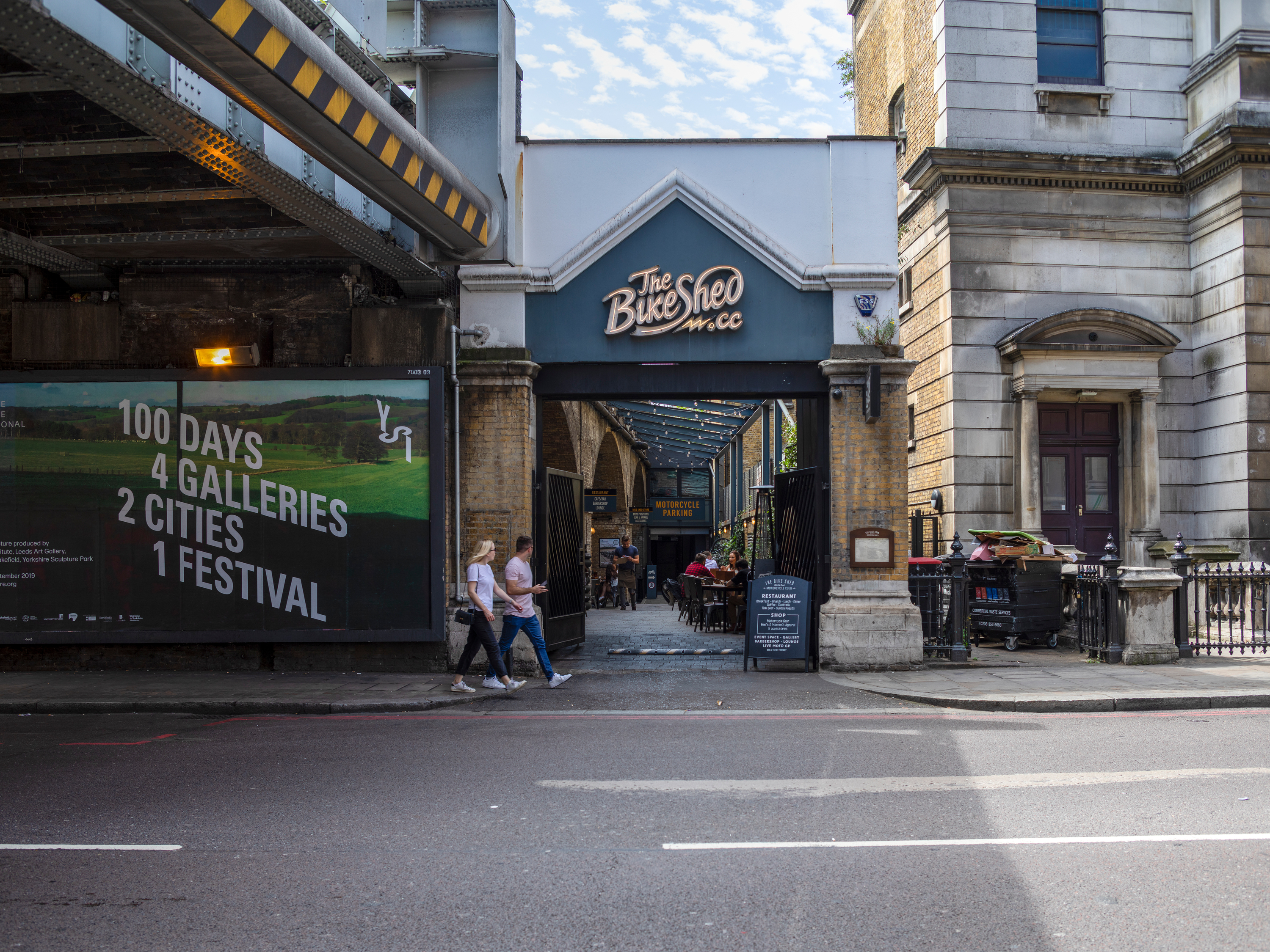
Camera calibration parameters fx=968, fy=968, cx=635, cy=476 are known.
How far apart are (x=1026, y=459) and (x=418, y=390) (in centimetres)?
1007

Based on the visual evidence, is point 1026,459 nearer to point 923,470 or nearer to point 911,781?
point 923,470

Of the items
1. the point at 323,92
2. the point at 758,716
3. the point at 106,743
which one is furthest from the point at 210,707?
the point at 323,92

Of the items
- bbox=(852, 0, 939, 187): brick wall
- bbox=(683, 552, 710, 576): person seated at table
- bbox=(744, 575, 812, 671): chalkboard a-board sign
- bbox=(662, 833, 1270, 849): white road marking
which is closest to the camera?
bbox=(662, 833, 1270, 849): white road marking

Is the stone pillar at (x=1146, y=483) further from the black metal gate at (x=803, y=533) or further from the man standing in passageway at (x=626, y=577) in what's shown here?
the man standing in passageway at (x=626, y=577)

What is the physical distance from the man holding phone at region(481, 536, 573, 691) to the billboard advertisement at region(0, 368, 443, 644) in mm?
1127

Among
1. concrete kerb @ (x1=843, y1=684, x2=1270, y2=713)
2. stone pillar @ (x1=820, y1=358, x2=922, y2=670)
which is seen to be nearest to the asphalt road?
concrete kerb @ (x1=843, y1=684, x2=1270, y2=713)

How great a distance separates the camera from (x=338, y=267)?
12.1 m

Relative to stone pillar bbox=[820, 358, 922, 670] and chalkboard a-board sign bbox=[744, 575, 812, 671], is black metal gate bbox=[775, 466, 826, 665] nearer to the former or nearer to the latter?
chalkboard a-board sign bbox=[744, 575, 812, 671]

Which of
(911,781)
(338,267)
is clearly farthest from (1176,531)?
(338,267)

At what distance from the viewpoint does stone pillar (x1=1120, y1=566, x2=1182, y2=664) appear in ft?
39.5

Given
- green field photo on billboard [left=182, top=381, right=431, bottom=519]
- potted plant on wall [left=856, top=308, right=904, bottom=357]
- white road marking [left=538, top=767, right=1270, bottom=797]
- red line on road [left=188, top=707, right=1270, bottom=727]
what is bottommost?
red line on road [left=188, top=707, right=1270, bottom=727]

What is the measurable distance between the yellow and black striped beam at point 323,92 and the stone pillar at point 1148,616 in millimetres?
9349

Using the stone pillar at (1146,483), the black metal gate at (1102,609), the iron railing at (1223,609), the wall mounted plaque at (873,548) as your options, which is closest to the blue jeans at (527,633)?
the wall mounted plaque at (873,548)

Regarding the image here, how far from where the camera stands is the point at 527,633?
1123cm
